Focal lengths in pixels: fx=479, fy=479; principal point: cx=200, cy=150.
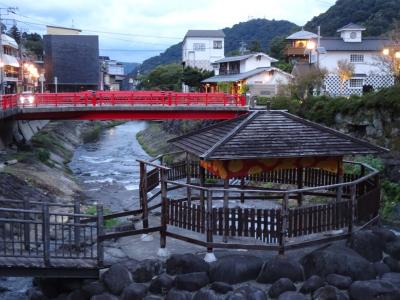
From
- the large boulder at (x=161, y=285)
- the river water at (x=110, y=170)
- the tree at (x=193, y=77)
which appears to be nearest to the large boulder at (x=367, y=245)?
the large boulder at (x=161, y=285)

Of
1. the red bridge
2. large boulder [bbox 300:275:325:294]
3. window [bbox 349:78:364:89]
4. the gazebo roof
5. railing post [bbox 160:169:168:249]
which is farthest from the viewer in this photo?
window [bbox 349:78:364:89]

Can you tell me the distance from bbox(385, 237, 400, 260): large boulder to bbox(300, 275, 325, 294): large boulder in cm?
293

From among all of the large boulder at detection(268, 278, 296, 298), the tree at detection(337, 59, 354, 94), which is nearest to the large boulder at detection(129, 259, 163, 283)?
the large boulder at detection(268, 278, 296, 298)

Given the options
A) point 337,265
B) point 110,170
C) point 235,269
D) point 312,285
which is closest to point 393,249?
point 337,265

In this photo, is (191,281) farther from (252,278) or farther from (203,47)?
(203,47)

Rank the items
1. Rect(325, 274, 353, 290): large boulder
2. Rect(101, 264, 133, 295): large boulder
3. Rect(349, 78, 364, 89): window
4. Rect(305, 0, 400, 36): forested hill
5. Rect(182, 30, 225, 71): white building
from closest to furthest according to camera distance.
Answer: Rect(325, 274, 353, 290): large boulder
Rect(101, 264, 133, 295): large boulder
Rect(349, 78, 364, 89): window
Rect(305, 0, 400, 36): forested hill
Rect(182, 30, 225, 71): white building

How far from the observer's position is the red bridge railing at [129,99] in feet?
122

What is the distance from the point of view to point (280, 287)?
1110 centimetres

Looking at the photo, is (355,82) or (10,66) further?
(10,66)

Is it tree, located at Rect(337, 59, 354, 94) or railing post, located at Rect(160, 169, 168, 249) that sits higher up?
tree, located at Rect(337, 59, 354, 94)

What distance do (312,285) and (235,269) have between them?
1.85m

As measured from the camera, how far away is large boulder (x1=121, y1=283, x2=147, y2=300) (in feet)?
36.9

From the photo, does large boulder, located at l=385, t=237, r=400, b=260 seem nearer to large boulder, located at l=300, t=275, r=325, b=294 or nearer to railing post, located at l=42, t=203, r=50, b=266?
large boulder, located at l=300, t=275, r=325, b=294

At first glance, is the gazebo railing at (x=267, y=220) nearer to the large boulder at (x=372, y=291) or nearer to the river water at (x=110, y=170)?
the large boulder at (x=372, y=291)
